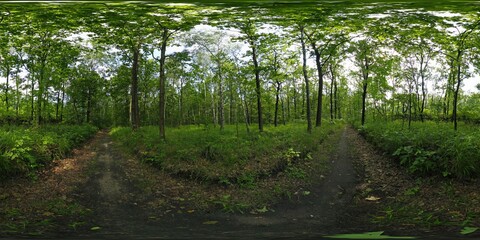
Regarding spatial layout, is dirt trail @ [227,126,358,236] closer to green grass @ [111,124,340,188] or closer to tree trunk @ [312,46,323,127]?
green grass @ [111,124,340,188]

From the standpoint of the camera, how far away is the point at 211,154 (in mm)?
1688

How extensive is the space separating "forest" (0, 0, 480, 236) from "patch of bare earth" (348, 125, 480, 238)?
6 centimetres

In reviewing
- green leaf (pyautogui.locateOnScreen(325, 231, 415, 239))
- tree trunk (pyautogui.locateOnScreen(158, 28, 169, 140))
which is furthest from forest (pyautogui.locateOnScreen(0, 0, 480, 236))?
green leaf (pyautogui.locateOnScreen(325, 231, 415, 239))

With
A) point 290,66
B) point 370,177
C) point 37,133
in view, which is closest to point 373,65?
point 290,66

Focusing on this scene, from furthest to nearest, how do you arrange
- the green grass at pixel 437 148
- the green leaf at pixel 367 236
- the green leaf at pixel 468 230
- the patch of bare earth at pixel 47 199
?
the green grass at pixel 437 148 → the patch of bare earth at pixel 47 199 → the green leaf at pixel 468 230 → the green leaf at pixel 367 236

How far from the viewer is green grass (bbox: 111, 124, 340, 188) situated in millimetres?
1623

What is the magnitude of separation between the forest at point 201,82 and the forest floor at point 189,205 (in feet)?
0.25

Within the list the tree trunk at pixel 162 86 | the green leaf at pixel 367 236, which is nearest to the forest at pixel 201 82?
the tree trunk at pixel 162 86

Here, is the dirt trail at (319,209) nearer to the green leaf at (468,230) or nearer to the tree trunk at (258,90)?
the green leaf at (468,230)

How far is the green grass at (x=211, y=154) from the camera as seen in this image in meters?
1.62

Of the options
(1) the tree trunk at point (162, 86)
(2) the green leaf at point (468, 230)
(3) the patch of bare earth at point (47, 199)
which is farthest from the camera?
(1) the tree trunk at point (162, 86)

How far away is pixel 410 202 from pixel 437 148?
1.32m

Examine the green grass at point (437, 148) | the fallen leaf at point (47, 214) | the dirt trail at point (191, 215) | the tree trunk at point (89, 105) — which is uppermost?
the tree trunk at point (89, 105)

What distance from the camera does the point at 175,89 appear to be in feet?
Result: 5.56
